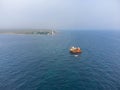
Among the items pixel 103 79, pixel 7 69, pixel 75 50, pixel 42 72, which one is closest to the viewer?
A: pixel 103 79

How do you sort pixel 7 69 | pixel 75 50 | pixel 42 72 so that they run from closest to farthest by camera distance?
pixel 42 72
pixel 7 69
pixel 75 50

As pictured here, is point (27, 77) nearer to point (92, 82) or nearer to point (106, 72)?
point (92, 82)

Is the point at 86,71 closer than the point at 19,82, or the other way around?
the point at 19,82

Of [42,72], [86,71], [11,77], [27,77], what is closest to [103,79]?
[86,71]

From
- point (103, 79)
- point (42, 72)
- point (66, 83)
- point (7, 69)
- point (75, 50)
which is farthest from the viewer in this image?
point (75, 50)

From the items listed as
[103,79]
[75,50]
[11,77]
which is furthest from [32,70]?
[75,50]

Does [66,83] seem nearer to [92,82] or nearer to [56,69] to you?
[92,82]

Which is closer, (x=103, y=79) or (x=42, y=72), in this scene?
(x=103, y=79)

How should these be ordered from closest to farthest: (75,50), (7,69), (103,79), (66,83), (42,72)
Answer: (66,83) < (103,79) < (42,72) < (7,69) < (75,50)
